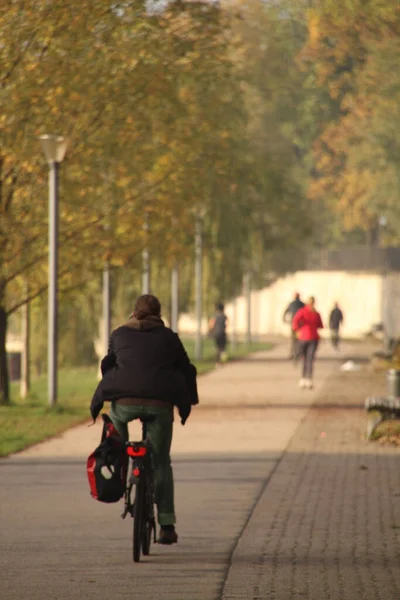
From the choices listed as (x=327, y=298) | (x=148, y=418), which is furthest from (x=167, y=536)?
(x=327, y=298)

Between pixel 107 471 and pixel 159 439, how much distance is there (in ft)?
1.26

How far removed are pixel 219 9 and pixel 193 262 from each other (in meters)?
19.0

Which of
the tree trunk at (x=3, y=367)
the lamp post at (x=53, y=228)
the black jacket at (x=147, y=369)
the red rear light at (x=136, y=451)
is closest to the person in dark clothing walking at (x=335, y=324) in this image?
the tree trunk at (x=3, y=367)

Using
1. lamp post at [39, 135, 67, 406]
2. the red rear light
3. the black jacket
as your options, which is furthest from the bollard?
the red rear light

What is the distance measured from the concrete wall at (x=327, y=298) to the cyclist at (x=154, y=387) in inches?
2383

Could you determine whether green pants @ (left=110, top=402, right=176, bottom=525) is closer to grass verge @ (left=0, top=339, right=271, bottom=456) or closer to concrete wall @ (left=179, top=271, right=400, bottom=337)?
grass verge @ (left=0, top=339, right=271, bottom=456)

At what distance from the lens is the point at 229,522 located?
11.8 meters

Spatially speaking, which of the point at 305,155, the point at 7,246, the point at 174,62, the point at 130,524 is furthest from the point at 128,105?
the point at 305,155

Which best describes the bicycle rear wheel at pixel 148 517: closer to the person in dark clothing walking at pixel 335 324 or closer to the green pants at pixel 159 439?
the green pants at pixel 159 439

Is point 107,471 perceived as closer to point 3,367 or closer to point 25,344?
A: point 3,367

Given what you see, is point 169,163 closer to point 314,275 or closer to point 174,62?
point 174,62

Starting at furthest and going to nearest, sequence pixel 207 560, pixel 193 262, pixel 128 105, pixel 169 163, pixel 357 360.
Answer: pixel 357 360 → pixel 193 262 → pixel 169 163 → pixel 128 105 → pixel 207 560

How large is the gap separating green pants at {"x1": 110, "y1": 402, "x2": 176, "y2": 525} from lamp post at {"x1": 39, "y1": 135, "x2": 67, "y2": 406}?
1273 cm

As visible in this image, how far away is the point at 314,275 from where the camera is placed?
7588 cm
